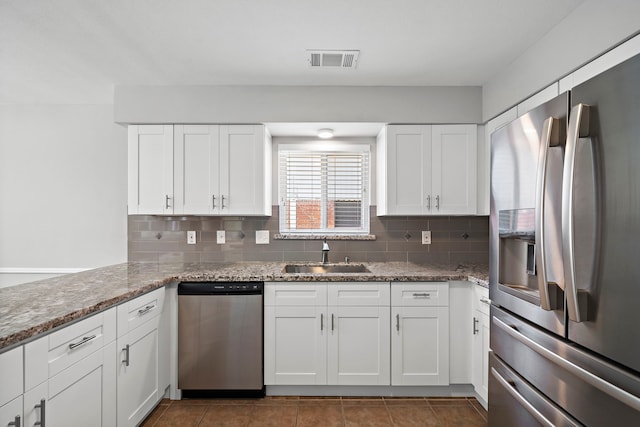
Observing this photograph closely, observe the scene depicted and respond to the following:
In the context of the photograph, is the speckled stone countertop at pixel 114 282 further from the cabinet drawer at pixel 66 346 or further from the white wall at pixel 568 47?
the white wall at pixel 568 47

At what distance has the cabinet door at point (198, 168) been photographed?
2.73 m

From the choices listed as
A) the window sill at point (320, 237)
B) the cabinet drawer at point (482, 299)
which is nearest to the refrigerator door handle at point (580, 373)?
the cabinet drawer at point (482, 299)

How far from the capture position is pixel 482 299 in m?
2.19

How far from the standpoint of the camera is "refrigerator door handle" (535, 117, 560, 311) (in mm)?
1107

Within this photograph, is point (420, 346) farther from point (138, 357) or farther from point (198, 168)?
point (198, 168)

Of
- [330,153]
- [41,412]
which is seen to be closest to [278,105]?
[330,153]

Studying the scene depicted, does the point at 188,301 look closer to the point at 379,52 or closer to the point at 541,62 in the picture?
the point at 379,52

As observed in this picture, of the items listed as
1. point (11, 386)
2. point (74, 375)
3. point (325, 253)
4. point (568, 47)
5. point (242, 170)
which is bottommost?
point (74, 375)

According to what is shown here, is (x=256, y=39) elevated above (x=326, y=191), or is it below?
above

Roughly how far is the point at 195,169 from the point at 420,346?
2.23 m

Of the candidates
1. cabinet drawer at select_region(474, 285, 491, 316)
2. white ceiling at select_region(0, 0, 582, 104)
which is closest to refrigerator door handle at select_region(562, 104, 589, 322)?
white ceiling at select_region(0, 0, 582, 104)

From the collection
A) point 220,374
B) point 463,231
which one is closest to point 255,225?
point 220,374

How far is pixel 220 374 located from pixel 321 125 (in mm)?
2069

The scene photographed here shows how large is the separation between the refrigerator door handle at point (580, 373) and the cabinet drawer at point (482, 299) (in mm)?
737
